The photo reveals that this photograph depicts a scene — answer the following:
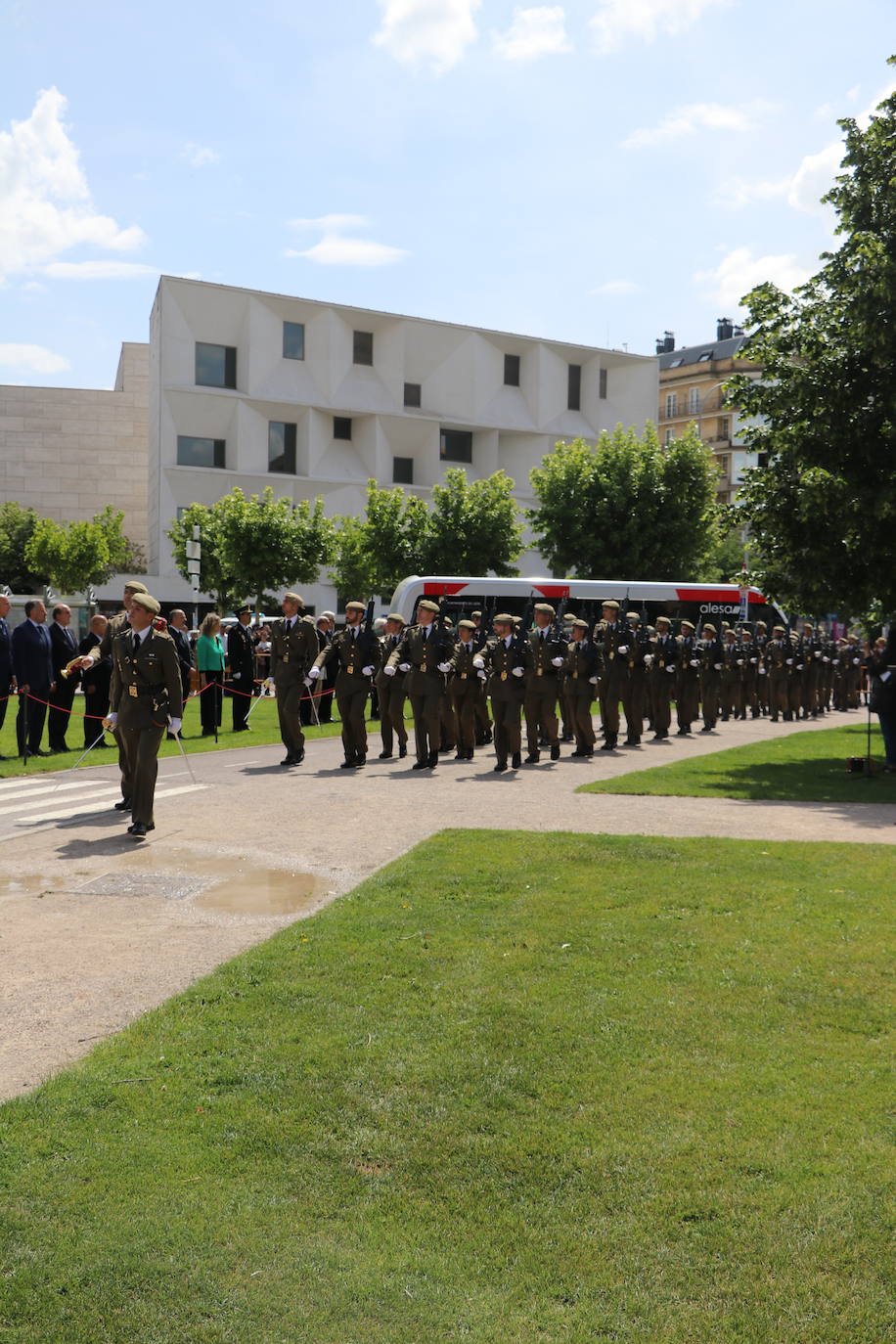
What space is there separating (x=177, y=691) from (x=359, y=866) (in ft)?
9.25

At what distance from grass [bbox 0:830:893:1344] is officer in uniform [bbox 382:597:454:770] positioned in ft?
28.6

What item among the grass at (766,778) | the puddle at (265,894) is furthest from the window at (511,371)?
the puddle at (265,894)

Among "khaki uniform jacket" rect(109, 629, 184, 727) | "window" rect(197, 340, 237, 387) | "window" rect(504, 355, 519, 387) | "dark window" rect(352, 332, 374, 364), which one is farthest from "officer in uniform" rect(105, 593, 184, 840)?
"window" rect(504, 355, 519, 387)

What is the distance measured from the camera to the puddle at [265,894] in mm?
7762

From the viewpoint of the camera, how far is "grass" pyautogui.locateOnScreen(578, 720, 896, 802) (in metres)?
13.7

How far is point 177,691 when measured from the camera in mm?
10930

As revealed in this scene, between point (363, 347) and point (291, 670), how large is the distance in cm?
4937

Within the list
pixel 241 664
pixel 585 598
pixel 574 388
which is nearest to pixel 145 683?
pixel 241 664

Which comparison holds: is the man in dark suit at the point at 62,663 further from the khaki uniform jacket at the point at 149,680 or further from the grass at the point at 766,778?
the grass at the point at 766,778

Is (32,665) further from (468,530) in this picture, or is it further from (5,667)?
(468,530)

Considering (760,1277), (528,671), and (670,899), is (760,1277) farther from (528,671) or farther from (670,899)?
(528,671)

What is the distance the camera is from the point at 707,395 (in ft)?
303

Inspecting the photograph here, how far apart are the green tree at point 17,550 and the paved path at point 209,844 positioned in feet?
168

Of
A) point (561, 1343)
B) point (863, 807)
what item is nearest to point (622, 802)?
point (863, 807)
